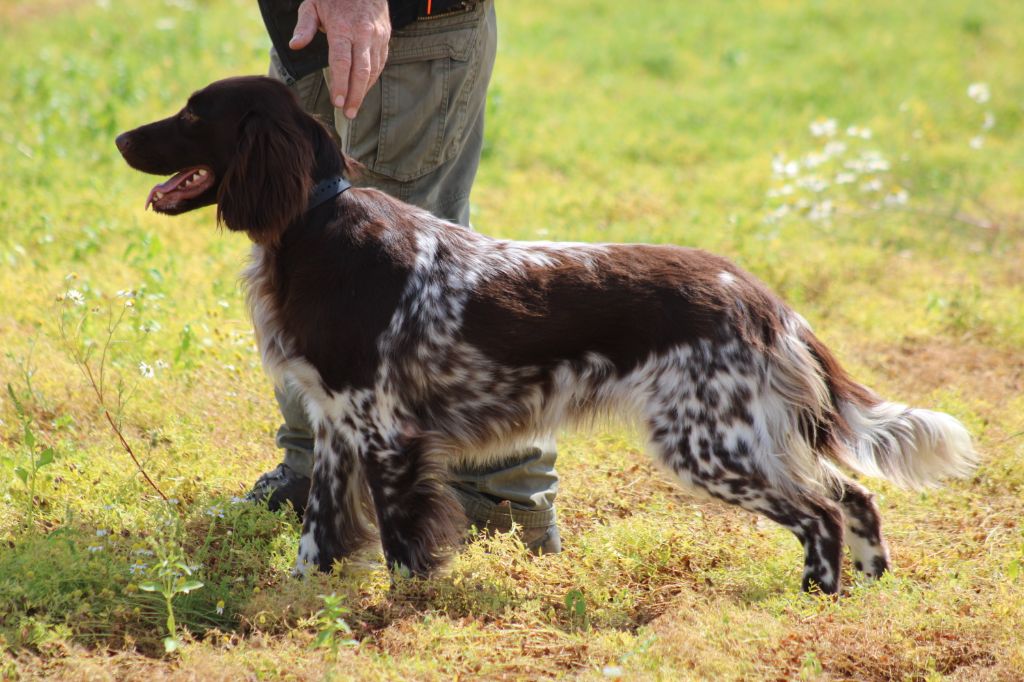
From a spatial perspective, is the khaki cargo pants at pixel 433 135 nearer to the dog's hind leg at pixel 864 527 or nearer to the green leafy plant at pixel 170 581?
the green leafy plant at pixel 170 581

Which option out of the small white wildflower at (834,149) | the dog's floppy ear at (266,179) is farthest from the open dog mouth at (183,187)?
the small white wildflower at (834,149)

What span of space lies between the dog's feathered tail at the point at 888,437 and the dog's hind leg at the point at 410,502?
1348 millimetres

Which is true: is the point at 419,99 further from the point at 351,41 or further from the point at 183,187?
the point at 183,187

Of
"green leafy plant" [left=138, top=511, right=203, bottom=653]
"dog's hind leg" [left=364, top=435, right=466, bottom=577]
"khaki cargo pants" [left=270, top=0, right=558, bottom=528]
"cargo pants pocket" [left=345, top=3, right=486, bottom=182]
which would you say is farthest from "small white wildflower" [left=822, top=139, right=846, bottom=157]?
"green leafy plant" [left=138, top=511, right=203, bottom=653]

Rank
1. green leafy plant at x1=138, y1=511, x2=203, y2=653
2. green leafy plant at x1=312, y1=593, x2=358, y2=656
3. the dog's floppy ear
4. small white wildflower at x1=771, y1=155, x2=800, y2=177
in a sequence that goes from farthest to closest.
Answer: small white wildflower at x1=771, y1=155, x2=800, y2=177, the dog's floppy ear, green leafy plant at x1=138, y1=511, x2=203, y2=653, green leafy plant at x1=312, y1=593, x2=358, y2=656

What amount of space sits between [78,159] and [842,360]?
5320 mm

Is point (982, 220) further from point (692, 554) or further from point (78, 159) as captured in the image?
point (78, 159)

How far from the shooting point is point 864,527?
3893 millimetres

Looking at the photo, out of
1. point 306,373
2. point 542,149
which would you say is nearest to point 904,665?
point 306,373

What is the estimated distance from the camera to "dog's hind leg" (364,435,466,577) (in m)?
3.75

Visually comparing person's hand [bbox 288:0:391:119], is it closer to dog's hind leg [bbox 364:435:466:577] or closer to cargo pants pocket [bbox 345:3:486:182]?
cargo pants pocket [bbox 345:3:486:182]

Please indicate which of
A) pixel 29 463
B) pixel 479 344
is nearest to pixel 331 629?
pixel 479 344

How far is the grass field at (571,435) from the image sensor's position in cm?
337

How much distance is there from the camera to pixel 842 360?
5.78 metres
